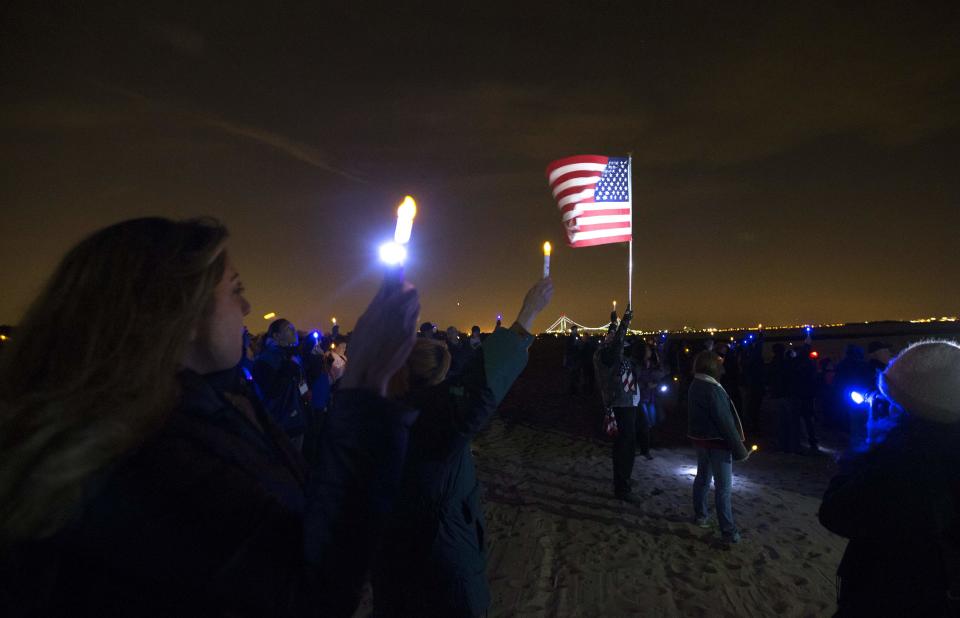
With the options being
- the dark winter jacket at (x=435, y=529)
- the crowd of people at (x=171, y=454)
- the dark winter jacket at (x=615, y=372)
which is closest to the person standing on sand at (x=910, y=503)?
the dark winter jacket at (x=435, y=529)

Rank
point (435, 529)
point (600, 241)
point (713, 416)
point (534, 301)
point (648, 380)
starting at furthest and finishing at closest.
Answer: point (648, 380) → point (600, 241) → point (713, 416) → point (534, 301) → point (435, 529)

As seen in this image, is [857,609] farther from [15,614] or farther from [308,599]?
[15,614]

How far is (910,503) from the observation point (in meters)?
1.98

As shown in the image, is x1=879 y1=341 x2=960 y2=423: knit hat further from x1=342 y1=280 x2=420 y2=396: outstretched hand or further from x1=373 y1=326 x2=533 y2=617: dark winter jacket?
x1=342 y1=280 x2=420 y2=396: outstretched hand

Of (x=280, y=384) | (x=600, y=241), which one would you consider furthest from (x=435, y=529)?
(x=600, y=241)

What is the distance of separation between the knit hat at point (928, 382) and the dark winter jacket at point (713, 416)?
3.45m

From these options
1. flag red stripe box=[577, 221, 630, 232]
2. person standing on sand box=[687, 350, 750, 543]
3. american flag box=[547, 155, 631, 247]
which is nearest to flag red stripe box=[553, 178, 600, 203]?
american flag box=[547, 155, 631, 247]

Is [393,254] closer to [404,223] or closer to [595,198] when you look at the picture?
[404,223]

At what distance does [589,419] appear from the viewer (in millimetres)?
14117

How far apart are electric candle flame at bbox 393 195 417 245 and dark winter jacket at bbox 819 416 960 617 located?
214 cm

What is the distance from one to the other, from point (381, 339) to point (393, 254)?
0.25 m

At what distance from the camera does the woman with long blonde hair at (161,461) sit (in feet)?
3.01

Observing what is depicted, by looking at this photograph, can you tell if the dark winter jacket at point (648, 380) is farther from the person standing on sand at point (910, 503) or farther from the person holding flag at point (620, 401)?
the person standing on sand at point (910, 503)

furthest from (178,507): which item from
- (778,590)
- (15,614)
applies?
(778,590)
